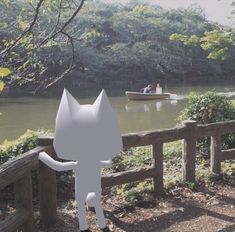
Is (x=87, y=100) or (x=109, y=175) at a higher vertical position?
(x=109, y=175)

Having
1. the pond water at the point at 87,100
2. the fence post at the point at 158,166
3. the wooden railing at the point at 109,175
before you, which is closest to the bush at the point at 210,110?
the wooden railing at the point at 109,175

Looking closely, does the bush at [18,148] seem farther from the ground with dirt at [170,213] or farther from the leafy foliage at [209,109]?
the leafy foliage at [209,109]

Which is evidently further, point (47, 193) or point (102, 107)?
point (47, 193)

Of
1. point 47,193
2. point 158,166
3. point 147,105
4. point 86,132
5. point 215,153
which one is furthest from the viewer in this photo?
point 147,105

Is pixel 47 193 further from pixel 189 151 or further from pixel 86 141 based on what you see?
pixel 189 151

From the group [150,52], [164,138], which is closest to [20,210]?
[164,138]

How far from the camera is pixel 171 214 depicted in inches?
199

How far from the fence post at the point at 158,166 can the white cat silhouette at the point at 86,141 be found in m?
2.40

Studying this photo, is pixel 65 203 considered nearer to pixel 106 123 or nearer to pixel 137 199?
pixel 137 199

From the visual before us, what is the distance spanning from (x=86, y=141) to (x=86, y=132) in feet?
0.20

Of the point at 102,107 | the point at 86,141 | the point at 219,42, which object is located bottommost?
the point at 86,141

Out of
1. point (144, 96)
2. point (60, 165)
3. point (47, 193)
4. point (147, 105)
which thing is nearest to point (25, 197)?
point (47, 193)

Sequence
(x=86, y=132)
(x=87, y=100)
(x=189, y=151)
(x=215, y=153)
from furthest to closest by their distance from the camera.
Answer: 1. (x=87, y=100)
2. (x=215, y=153)
3. (x=189, y=151)
4. (x=86, y=132)

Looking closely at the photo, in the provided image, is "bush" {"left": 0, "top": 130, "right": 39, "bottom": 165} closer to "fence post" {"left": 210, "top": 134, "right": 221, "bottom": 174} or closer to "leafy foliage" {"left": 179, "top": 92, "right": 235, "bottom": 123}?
"fence post" {"left": 210, "top": 134, "right": 221, "bottom": 174}
